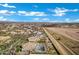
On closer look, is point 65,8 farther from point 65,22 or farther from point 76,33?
point 76,33

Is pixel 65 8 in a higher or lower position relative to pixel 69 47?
higher

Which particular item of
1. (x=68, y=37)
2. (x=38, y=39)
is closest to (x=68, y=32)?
(x=68, y=37)

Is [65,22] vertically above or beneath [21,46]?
above

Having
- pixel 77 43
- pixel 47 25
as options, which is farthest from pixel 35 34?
pixel 77 43

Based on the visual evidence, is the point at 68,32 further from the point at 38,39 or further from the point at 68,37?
the point at 38,39

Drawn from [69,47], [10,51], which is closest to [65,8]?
[69,47]

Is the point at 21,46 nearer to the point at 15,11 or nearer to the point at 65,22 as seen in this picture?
the point at 15,11
